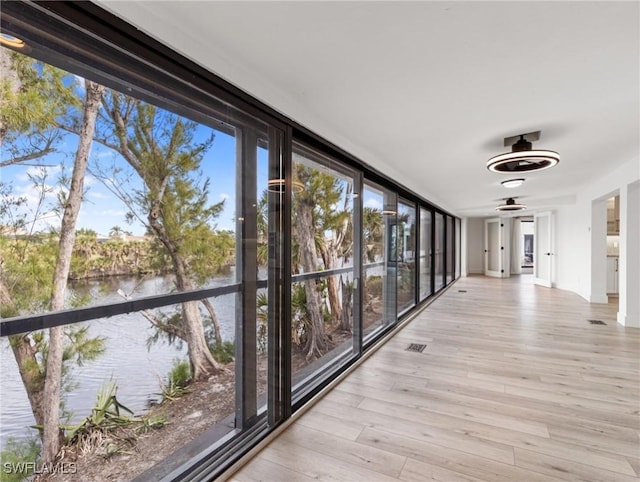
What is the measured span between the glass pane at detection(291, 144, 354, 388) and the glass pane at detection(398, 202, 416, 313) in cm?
177

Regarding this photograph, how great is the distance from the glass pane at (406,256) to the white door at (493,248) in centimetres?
683

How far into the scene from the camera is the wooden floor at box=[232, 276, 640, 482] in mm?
1676

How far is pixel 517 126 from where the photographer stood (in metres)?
2.71

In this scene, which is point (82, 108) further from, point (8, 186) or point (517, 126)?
point (517, 126)

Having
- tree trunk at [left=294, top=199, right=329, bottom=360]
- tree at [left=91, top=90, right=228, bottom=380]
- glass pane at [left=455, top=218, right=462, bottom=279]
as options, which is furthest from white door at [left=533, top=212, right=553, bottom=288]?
tree at [left=91, top=90, right=228, bottom=380]

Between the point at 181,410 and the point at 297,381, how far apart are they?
1.02 meters

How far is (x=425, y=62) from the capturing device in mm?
1709

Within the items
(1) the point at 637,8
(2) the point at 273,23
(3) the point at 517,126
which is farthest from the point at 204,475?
(3) the point at 517,126

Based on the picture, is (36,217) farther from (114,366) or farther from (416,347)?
(416,347)

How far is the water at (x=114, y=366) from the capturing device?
110 centimetres

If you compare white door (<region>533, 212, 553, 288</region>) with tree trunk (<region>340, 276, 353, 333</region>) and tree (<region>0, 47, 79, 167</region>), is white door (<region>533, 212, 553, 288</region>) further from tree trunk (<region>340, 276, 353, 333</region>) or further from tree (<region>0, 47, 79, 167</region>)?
tree (<region>0, 47, 79, 167</region>)

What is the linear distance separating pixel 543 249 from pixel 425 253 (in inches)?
188

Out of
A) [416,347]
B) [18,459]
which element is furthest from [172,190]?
[416,347]

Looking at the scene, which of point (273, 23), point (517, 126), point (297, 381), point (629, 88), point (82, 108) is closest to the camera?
point (82, 108)
